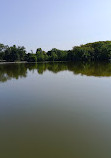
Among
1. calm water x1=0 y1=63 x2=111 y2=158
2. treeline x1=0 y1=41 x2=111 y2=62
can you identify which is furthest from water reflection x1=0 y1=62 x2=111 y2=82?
treeline x1=0 y1=41 x2=111 y2=62

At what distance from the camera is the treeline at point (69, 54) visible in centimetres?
3925

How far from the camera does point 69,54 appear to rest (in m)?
45.1

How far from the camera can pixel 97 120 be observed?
2.80 meters

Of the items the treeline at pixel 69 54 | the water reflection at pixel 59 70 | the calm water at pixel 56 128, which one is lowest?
the calm water at pixel 56 128

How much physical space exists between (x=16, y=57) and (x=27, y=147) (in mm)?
44987

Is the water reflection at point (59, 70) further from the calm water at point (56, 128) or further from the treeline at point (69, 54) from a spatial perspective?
the treeline at point (69, 54)

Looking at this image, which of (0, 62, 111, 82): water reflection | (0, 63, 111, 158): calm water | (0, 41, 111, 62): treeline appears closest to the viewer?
(0, 63, 111, 158): calm water

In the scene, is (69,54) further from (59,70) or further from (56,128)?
(56,128)

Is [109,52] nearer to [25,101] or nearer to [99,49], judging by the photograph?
[99,49]

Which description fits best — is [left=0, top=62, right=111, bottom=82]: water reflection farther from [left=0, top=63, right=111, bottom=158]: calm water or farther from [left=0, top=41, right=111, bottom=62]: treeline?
[left=0, top=41, right=111, bottom=62]: treeline

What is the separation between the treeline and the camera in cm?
3925

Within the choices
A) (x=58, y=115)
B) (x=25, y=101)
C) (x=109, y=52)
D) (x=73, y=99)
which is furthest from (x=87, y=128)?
(x=109, y=52)

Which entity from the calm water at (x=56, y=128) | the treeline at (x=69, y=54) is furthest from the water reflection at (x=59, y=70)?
the treeline at (x=69, y=54)

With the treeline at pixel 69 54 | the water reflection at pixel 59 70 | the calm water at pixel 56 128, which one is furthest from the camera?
the treeline at pixel 69 54
